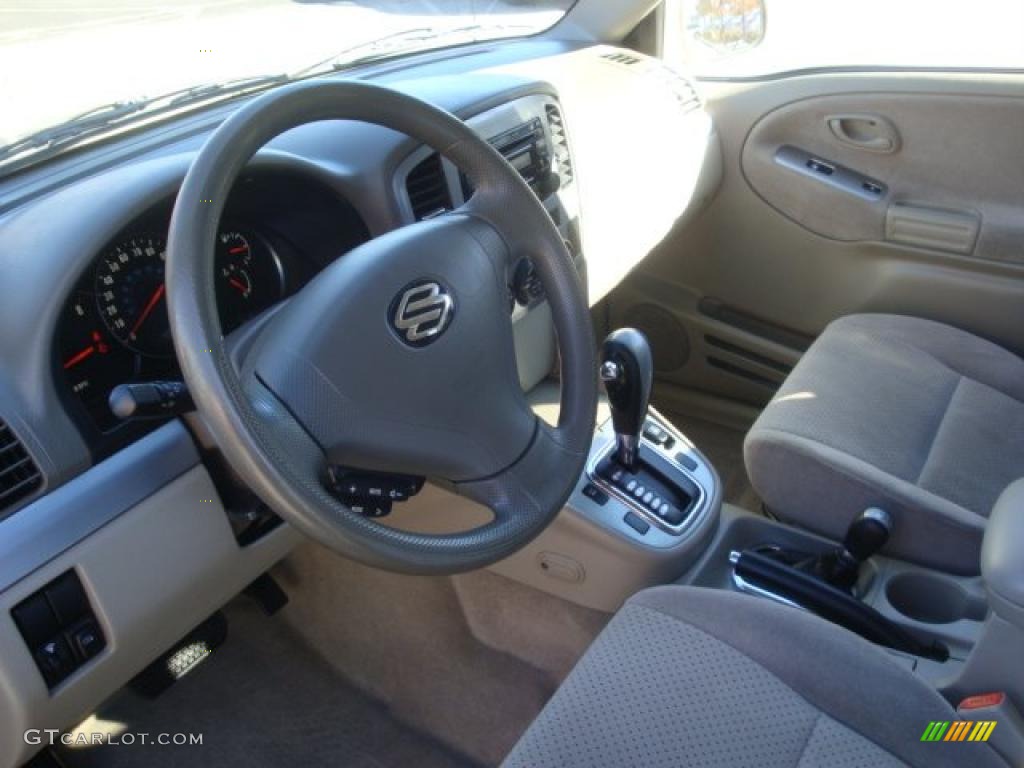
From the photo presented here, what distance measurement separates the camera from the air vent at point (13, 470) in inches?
43.0

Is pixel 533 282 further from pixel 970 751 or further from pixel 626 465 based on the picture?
pixel 970 751

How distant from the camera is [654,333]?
8.36 feet

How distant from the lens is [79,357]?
A: 3.92 feet

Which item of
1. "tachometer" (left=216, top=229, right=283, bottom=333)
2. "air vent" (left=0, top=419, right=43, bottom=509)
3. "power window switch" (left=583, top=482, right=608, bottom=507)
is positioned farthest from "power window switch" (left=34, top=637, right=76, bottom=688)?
"power window switch" (left=583, top=482, right=608, bottom=507)

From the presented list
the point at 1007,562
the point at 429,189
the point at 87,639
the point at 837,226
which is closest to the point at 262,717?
the point at 87,639

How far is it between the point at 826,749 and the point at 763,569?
19.9 inches

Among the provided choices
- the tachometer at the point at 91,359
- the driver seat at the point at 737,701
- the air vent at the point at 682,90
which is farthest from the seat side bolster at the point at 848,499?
the tachometer at the point at 91,359

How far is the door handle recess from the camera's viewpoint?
217 cm

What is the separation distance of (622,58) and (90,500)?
1600 mm

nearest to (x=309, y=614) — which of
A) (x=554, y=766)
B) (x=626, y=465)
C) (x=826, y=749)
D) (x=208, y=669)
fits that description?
(x=208, y=669)

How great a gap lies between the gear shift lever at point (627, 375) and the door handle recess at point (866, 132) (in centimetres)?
96

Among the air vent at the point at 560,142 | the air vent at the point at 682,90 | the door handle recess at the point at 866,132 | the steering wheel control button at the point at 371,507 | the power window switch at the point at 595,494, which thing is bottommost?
the power window switch at the point at 595,494

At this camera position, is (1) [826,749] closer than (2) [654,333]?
Yes

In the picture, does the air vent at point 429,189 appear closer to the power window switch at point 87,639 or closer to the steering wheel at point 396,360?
the steering wheel at point 396,360
